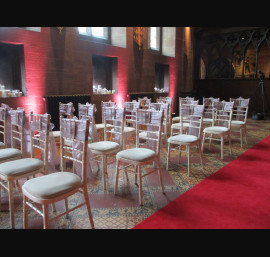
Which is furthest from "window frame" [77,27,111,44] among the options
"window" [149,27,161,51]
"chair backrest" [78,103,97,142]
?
"chair backrest" [78,103,97,142]

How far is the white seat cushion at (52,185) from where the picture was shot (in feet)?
6.28

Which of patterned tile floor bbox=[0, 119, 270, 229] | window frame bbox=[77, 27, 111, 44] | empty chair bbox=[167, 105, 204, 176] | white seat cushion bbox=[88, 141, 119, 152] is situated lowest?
patterned tile floor bbox=[0, 119, 270, 229]

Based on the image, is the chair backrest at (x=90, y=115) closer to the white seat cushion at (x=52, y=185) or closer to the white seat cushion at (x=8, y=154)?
the white seat cushion at (x=8, y=154)

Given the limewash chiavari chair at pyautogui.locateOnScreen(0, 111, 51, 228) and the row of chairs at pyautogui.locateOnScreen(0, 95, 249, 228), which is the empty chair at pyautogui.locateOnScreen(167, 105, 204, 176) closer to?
the row of chairs at pyautogui.locateOnScreen(0, 95, 249, 228)

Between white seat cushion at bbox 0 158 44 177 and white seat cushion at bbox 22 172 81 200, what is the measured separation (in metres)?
0.34

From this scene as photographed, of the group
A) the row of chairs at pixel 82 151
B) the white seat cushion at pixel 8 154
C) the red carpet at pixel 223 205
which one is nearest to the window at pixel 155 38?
the row of chairs at pixel 82 151

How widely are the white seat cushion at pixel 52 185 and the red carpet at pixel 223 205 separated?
741mm

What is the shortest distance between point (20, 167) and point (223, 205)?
2.10 m

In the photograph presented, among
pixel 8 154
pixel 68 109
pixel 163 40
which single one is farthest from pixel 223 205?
pixel 163 40

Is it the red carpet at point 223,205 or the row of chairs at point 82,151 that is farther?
the red carpet at point 223,205

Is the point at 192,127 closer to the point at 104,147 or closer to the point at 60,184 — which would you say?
the point at 104,147

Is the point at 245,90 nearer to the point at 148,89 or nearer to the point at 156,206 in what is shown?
the point at 148,89

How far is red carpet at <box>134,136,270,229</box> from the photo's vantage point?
2.36 meters

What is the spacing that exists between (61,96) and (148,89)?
4.00 meters
